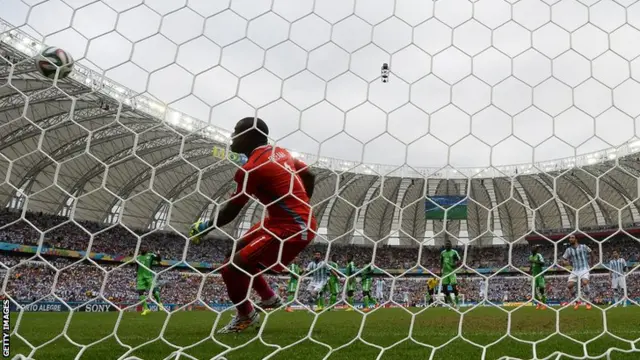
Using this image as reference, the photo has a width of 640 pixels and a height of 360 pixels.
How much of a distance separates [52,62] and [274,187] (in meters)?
2.00

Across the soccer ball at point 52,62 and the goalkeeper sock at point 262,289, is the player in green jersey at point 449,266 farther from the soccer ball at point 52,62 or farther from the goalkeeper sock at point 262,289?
the soccer ball at point 52,62

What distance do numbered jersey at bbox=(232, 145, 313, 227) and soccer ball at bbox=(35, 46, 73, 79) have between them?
61.7 inches

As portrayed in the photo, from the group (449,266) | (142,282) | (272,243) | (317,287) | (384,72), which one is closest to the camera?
(272,243)

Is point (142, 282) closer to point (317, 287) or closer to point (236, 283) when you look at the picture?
point (317, 287)

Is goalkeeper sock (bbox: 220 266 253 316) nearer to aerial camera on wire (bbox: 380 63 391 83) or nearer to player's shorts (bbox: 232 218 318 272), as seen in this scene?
player's shorts (bbox: 232 218 318 272)

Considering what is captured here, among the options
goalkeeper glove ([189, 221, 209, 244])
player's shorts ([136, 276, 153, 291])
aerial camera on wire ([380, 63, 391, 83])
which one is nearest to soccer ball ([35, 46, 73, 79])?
goalkeeper glove ([189, 221, 209, 244])

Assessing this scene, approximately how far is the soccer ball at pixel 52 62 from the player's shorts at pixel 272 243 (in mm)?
1826

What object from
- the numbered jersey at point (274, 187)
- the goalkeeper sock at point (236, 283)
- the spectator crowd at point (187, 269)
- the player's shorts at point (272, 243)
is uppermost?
the numbered jersey at point (274, 187)

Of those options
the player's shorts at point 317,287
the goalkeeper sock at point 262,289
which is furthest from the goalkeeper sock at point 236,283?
the player's shorts at point 317,287

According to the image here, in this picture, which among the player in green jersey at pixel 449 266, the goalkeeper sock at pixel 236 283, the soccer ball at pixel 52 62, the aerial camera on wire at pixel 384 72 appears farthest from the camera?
the player in green jersey at pixel 449 266

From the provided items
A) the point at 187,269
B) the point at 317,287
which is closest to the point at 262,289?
the point at 317,287

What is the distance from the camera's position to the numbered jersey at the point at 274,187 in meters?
3.08

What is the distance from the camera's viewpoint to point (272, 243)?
301 centimetres

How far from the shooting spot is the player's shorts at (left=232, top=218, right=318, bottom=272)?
298 cm
